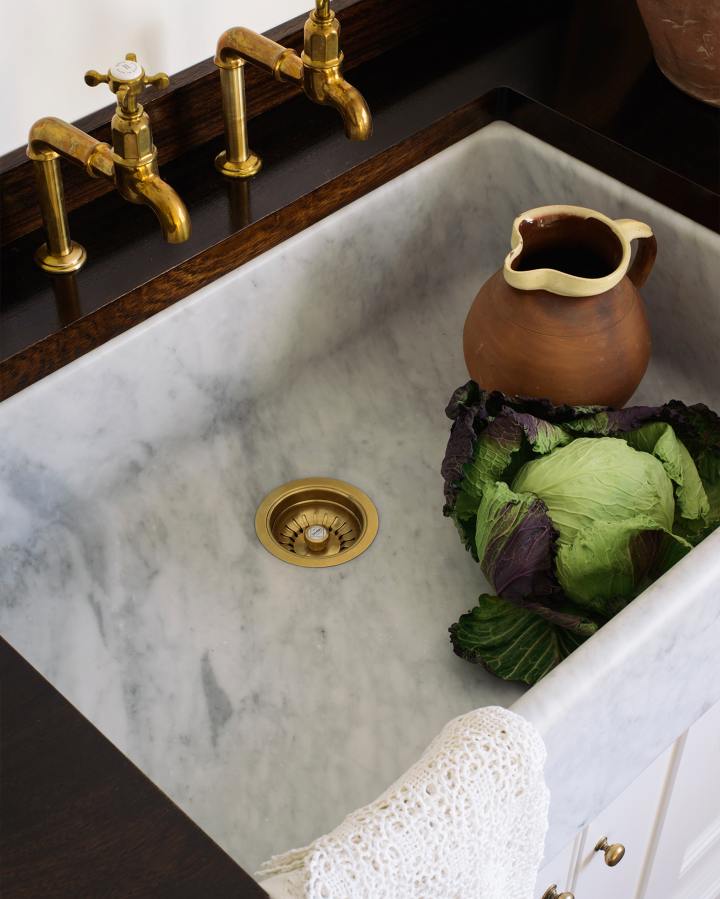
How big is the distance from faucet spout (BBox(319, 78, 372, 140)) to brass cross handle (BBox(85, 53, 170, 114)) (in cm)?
17

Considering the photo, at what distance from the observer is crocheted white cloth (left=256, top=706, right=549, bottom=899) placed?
0.63 meters

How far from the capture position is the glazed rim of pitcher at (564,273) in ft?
3.25

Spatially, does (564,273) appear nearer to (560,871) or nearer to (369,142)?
(369,142)

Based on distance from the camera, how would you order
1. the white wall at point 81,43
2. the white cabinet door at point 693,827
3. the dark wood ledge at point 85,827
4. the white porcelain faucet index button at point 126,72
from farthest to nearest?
the white cabinet door at point 693,827 → the white wall at point 81,43 → the white porcelain faucet index button at point 126,72 → the dark wood ledge at point 85,827

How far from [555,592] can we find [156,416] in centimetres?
39

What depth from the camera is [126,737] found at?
92 centimetres

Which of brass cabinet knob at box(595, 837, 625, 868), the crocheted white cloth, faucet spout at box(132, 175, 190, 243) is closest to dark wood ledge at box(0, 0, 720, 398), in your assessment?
faucet spout at box(132, 175, 190, 243)

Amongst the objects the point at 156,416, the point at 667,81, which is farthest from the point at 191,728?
the point at 667,81

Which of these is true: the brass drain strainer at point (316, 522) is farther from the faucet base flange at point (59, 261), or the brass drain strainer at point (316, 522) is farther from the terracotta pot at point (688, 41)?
the terracotta pot at point (688, 41)

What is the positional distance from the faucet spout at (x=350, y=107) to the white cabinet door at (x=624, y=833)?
0.59 meters

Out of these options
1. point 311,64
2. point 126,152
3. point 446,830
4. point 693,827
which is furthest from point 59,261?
point 693,827

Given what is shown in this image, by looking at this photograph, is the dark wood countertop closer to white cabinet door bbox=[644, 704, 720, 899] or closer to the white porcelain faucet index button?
the white porcelain faucet index button

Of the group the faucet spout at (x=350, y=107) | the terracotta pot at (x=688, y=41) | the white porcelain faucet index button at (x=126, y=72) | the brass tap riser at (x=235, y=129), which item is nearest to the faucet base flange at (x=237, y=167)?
the brass tap riser at (x=235, y=129)

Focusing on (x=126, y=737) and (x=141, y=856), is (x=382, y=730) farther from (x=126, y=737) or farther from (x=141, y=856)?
(x=141, y=856)
